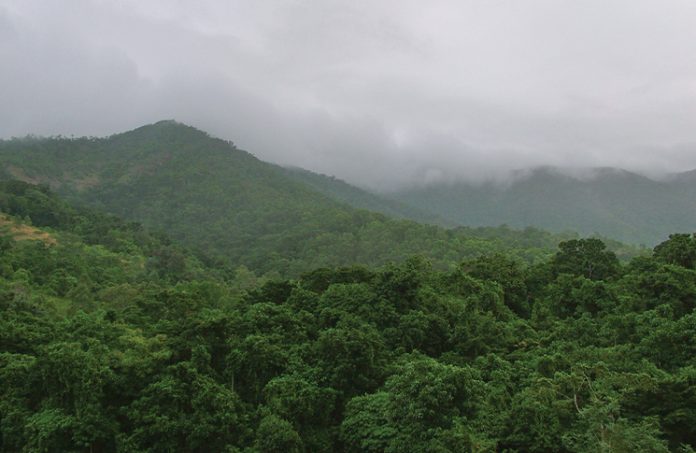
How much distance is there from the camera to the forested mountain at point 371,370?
15531 mm

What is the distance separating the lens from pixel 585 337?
24.1 meters

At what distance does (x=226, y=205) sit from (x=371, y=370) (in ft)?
310

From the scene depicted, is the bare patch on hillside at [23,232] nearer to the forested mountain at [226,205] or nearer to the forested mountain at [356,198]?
the forested mountain at [226,205]

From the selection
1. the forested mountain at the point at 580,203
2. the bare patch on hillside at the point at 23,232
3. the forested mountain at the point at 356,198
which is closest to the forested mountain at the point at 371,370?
the bare patch on hillside at the point at 23,232

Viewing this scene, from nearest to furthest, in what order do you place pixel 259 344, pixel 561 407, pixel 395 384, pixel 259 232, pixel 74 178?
pixel 561 407
pixel 395 384
pixel 259 344
pixel 259 232
pixel 74 178

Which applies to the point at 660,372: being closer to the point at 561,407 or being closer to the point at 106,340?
the point at 561,407

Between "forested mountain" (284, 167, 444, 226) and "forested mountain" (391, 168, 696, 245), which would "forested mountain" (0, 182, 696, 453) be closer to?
"forested mountain" (391, 168, 696, 245)

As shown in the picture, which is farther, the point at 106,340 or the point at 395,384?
the point at 106,340

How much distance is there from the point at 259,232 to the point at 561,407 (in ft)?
288

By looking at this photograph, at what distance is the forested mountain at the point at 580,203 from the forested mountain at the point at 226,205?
5466cm

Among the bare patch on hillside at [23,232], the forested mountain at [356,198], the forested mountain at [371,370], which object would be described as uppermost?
the forested mountain at [356,198]

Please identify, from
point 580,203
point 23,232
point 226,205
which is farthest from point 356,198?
point 23,232

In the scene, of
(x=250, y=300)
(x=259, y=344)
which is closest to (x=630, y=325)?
(x=259, y=344)

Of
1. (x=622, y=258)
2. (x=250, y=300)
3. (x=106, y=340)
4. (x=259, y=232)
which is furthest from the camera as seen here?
(x=259, y=232)
